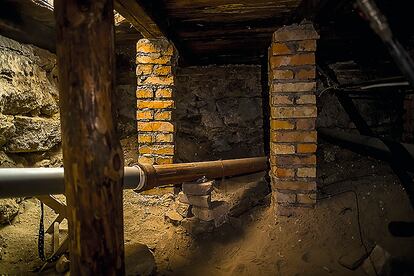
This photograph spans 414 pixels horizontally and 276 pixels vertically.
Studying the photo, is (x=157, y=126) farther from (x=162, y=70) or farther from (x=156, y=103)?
(x=162, y=70)

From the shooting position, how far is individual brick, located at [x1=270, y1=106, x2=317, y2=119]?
2436 mm

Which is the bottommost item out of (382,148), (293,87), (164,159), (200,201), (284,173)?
(200,201)

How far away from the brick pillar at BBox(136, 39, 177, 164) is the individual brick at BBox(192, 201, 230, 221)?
2.11 feet

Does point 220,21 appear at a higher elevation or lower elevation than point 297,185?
higher

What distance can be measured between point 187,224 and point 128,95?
2458 millimetres

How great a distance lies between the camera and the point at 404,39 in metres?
2.80

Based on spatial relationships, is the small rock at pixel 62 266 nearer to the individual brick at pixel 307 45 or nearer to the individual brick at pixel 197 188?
the individual brick at pixel 197 188

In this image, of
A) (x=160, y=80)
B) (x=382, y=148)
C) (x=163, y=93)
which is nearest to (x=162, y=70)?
(x=160, y=80)

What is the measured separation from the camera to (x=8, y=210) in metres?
2.52

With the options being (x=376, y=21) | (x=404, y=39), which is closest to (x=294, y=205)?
(x=376, y=21)

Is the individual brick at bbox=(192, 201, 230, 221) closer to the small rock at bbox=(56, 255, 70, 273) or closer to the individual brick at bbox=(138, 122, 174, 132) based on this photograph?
the individual brick at bbox=(138, 122, 174, 132)

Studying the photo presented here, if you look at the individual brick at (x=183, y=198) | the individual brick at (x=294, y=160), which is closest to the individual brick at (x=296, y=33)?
the individual brick at (x=294, y=160)

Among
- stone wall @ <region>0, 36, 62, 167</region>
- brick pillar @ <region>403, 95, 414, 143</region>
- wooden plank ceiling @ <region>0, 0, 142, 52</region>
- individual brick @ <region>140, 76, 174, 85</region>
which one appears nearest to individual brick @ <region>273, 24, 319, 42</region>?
individual brick @ <region>140, 76, 174, 85</region>

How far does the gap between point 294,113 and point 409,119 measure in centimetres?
220
